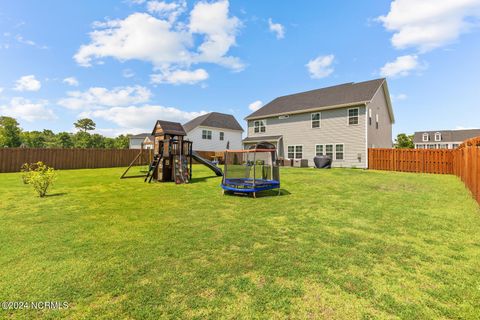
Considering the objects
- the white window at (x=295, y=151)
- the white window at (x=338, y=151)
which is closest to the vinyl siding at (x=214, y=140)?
the white window at (x=295, y=151)

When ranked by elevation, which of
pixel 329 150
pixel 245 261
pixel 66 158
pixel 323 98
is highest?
pixel 323 98

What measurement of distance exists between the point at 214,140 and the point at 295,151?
15138 mm

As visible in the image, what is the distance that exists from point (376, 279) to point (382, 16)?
47.5 feet

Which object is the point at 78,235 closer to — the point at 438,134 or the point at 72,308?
the point at 72,308

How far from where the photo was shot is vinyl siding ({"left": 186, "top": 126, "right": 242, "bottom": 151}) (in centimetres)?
3438

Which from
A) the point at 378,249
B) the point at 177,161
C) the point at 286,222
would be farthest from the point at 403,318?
the point at 177,161

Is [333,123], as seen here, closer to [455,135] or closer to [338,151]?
[338,151]

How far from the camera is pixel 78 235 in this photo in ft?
15.6

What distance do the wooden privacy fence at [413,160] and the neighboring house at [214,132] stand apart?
21.8m

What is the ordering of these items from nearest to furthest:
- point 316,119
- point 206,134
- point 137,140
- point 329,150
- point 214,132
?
point 329,150, point 316,119, point 206,134, point 214,132, point 137,140

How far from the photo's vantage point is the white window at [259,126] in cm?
2889

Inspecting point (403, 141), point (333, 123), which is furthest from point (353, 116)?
point (403, 141)

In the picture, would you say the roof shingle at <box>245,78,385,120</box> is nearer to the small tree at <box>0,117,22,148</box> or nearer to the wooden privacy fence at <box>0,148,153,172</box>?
the wooden privacy fence at <box>0,148,153,172</box>

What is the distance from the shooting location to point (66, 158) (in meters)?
22.3
